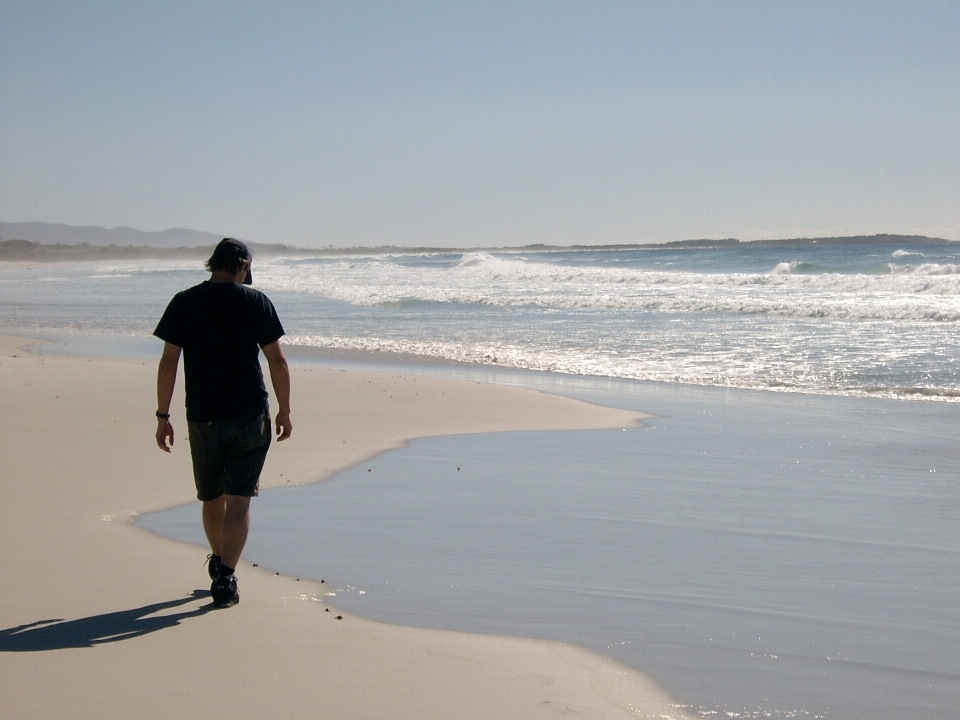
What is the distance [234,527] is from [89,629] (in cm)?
70

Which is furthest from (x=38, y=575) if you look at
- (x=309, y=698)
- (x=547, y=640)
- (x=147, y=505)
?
(x=547, y=640)

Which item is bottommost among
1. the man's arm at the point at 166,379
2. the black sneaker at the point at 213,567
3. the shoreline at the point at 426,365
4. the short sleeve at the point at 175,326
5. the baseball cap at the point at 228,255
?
the shoreline at the point at 426,365

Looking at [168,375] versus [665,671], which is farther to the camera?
[168,375]

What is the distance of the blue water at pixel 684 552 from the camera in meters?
3.66

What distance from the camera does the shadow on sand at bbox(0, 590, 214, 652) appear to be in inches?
143

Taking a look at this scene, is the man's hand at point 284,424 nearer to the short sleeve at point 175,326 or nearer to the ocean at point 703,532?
the short sleeve at point 175,326

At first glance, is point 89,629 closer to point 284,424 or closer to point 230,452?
point 230,452

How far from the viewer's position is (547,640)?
384cm

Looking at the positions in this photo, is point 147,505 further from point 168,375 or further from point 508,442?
point 508,442

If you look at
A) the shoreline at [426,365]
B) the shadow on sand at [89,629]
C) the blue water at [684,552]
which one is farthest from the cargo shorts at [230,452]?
the shoreline at [426,365]

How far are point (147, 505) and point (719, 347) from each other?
11423mm

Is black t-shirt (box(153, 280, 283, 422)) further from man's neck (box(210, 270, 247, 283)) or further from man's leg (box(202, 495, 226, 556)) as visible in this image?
man's leg (box(202, 495, 226, 556))

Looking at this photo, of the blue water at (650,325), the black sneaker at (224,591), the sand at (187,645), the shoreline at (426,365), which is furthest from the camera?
the blue water at (650,325)

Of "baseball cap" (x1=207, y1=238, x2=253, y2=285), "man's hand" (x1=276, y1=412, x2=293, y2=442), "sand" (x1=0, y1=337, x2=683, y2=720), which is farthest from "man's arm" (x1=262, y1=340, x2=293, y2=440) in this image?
"sand" (x1=0, y1=337, x2=683, y2=720)
